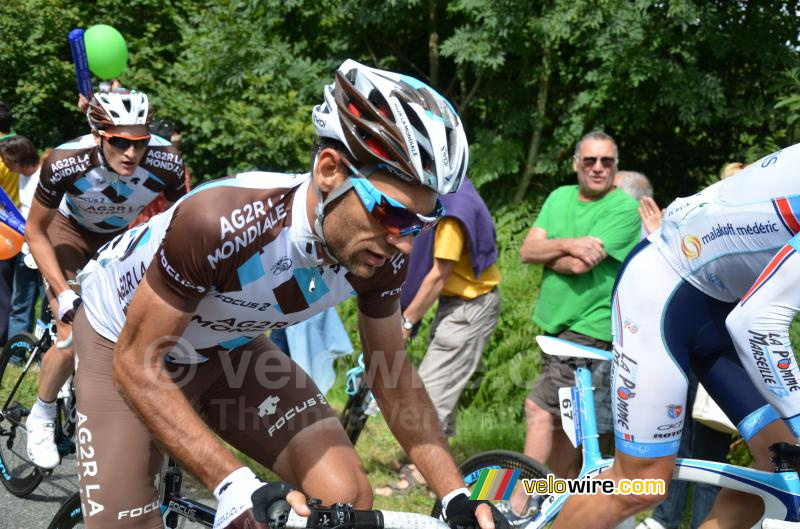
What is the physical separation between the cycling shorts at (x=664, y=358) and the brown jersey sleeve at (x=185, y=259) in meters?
1.75

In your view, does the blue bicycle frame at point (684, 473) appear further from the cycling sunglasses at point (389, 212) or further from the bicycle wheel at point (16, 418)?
the bicycle wheel at point (16, 418)

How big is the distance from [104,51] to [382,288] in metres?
7.24

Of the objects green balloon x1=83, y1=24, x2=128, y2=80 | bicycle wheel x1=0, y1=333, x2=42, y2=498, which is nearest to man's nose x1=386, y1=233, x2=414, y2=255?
bicycle wheel x1=0, y1=333, x2=42, y2=498

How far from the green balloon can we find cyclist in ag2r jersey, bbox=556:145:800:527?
7.06m

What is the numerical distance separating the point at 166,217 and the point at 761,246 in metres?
2.02

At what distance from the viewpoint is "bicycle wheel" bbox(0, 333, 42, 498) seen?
5496mm

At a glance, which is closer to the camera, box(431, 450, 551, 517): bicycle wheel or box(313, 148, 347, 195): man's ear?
box(313, 148, 347, 195): man's ear

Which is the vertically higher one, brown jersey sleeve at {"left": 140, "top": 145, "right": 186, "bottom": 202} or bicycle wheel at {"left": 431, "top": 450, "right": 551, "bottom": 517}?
brown jersey sleeve at {"left": 140, "top": 145, "right": 186, "bottom": 202}

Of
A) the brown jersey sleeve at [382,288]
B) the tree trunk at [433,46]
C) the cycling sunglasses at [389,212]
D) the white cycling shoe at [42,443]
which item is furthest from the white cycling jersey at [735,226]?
→ the tree trunk at [433,46]

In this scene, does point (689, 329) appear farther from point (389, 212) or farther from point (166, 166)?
point (166, 166)

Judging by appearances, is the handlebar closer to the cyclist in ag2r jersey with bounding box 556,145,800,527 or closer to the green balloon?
the cyclist in ag2r jersey with bounding box 556,145,800,527

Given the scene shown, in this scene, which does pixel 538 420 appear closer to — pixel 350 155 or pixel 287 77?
pixel 350 155

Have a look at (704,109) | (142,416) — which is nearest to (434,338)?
(142,416)

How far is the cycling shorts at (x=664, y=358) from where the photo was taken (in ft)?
11.2
